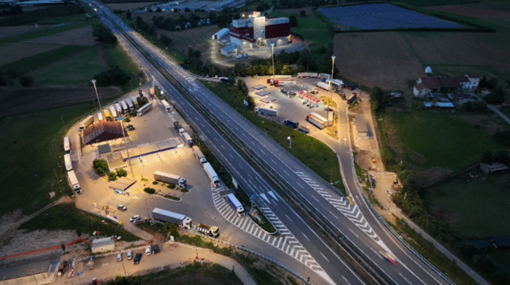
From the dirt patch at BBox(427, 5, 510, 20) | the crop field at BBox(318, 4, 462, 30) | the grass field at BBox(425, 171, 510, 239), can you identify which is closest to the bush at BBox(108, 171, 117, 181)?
the grass field at BBox(425, 171, 510, 239)

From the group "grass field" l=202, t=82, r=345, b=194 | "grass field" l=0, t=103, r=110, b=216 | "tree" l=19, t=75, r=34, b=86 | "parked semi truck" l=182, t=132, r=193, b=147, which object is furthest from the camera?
"tree" l=19, t=75, r=34, b=86

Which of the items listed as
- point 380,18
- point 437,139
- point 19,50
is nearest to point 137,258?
point 437,139

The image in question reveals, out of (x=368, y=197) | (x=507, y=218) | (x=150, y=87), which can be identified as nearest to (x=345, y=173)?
(x=368, y=197)

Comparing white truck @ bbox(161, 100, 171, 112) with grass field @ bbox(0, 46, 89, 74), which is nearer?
white truck @ bbox(161, 100, 171, 112)

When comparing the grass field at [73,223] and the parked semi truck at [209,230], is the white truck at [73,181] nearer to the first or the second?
the grass field at [73,223]

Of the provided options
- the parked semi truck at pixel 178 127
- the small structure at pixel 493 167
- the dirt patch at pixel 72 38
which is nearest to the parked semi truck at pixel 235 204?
the parked semi truck at pixel 178 127

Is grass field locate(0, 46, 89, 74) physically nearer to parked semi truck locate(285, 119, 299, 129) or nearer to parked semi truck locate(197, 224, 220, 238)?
parked semi truck locate(285, 119, 299, 129)
